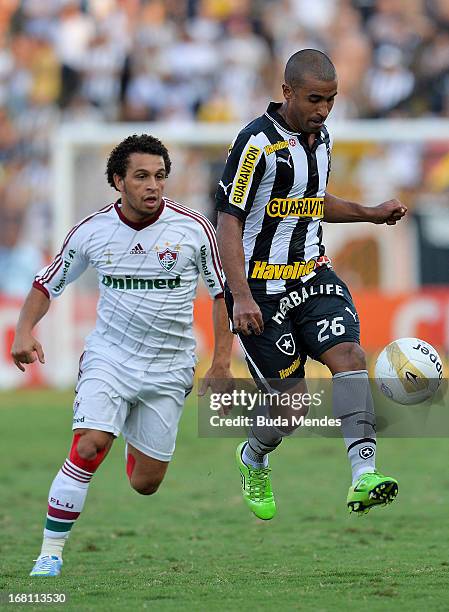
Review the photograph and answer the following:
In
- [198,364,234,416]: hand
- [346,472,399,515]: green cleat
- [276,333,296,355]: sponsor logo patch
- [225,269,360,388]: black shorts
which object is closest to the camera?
[346,472,399,515]: green cleat

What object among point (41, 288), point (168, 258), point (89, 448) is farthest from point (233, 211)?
point (89, 448)

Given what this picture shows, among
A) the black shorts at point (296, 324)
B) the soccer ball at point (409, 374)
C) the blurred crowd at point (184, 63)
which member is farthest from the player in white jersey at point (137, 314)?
the blurred crowd at point (184, 63)

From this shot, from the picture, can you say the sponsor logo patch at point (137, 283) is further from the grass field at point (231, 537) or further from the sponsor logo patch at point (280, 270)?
the grass field at point (231, 537)

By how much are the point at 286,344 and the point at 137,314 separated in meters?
1.02

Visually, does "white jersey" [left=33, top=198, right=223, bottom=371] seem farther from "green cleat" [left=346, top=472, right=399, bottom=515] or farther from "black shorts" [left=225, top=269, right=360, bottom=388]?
"green cleat" [left=346, top=472, right=399, bottom=515]

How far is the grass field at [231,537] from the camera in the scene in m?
6.63

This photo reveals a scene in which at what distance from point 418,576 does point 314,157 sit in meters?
2.52

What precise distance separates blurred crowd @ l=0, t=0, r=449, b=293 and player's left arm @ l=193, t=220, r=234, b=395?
1345 cm

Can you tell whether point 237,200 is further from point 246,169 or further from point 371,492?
point 371,492

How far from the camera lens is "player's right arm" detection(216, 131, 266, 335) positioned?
7105 millimetres

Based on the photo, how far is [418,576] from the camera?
23.3 ft

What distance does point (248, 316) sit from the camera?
6973 millimetres

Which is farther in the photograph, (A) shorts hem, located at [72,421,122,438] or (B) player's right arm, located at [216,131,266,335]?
(A) shorts hem, located at [72,421,122,438]

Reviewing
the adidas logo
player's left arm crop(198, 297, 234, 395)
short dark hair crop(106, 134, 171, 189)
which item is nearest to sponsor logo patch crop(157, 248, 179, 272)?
the adidas logo
